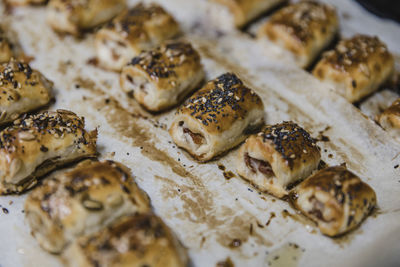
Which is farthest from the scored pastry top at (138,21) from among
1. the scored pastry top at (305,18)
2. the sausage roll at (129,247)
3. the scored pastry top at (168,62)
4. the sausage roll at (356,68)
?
the sausage roll at (129,247)

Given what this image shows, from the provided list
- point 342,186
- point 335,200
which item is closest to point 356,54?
point 342,186

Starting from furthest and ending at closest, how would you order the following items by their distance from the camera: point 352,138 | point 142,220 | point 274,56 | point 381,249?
point 274,56 < point 352,138 < point 381,249 < point 142,220

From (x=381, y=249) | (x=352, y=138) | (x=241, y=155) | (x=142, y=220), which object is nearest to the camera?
(x=142, y=220)

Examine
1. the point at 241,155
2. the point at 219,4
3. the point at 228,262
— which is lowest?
the point at 228,262

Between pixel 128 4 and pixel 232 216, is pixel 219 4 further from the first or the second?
pixel 232 216

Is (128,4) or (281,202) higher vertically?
(128,4)

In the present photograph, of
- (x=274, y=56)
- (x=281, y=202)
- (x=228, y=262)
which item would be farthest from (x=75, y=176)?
(x=274, y=56)
